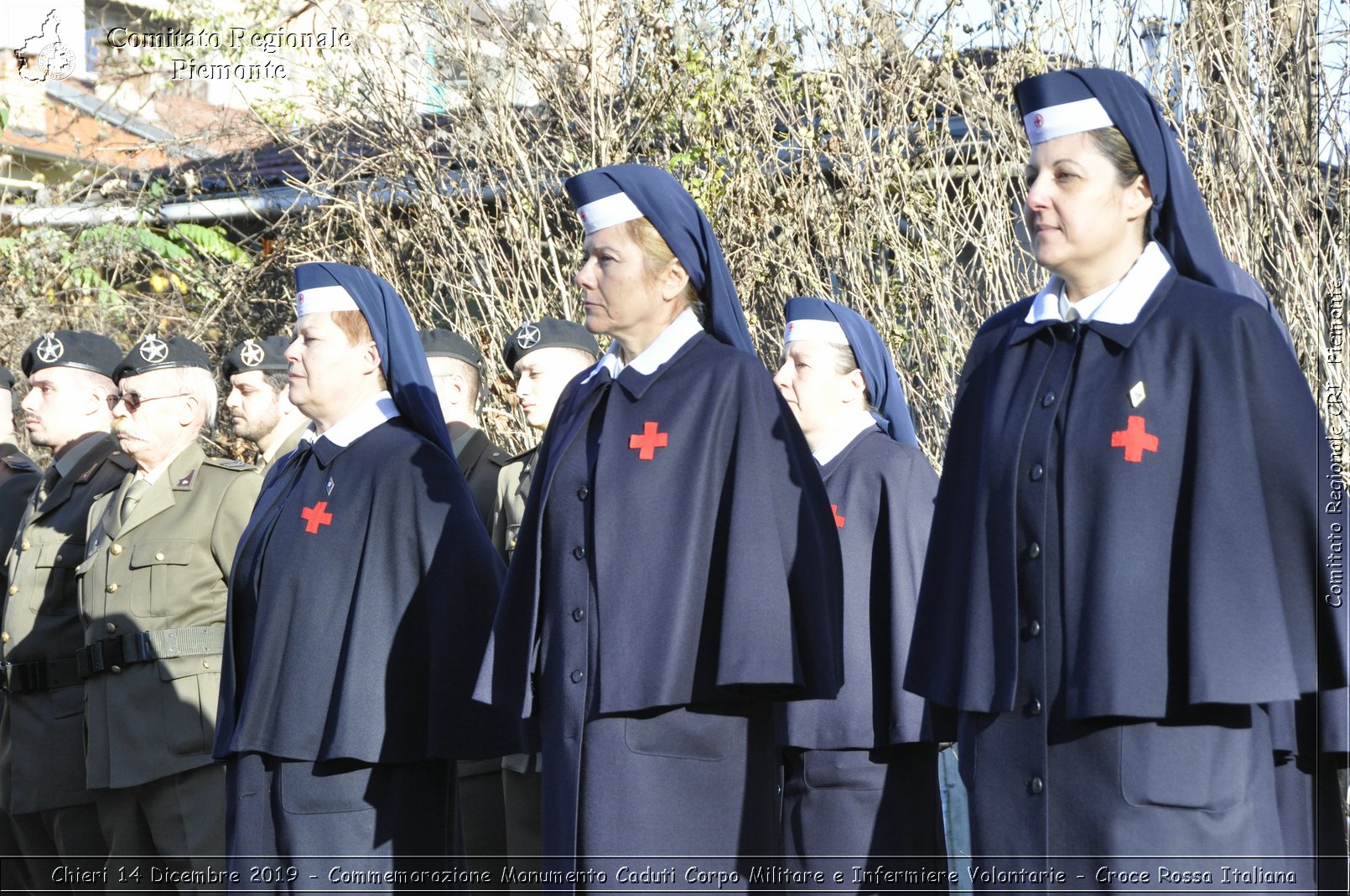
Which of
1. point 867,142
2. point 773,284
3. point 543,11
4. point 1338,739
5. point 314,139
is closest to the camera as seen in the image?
point 1338,739

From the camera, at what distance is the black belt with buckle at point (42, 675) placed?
248 inches

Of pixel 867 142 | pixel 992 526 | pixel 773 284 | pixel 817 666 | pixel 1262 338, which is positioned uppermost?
pixel 867 142

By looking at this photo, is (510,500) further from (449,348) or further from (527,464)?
(449,348)

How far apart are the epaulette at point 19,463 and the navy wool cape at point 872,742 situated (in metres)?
4.14

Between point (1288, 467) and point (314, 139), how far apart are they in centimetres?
956

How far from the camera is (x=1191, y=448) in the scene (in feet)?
9.70

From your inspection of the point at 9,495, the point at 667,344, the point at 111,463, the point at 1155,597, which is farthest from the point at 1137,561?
the point at 9,495

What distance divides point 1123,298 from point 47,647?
15.5ft

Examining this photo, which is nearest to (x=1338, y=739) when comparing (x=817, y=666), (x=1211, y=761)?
(x=1211, y=761)

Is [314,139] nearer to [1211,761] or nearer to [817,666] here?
[817,666]

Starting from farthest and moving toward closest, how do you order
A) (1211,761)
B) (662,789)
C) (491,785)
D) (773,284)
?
(773,284) < (491,785) < (662,789) < (1211,761)

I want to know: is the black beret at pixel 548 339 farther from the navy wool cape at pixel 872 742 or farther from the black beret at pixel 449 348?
the navy wool cape at pixel 872 742

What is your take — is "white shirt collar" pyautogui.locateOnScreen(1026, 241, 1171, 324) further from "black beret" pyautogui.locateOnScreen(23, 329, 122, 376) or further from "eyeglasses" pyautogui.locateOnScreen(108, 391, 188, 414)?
"black beret" pyautogui.locateOnScreen(23, 329, 122, 376)

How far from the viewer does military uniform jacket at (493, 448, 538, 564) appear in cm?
616
